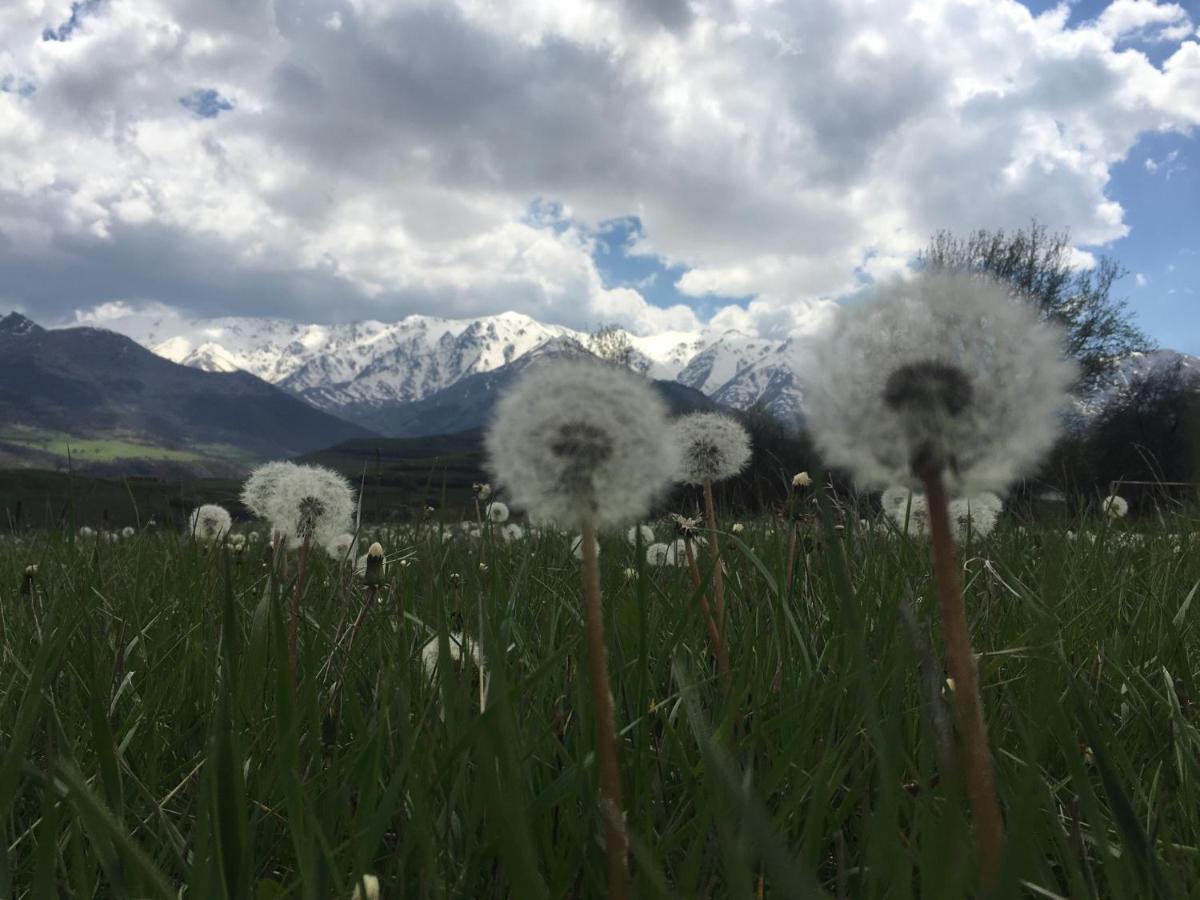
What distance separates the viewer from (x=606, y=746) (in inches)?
48.7

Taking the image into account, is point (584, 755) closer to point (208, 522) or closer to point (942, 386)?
point (942, 386)

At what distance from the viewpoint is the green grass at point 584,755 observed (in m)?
1.33

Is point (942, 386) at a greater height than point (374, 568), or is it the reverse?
point (942, 386)

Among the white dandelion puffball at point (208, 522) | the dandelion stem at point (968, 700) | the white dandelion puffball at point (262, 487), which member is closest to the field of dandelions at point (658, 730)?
the dandelion stem at point (968, 700)

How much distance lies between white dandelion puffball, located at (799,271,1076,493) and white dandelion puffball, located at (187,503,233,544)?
18.9 feet

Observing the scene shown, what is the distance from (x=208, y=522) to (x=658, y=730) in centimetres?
531

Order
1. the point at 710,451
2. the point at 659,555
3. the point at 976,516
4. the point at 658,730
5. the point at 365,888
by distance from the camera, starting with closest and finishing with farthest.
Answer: the point at 365,888 < the point at 658,730 < the point at 710,451 < the point at 659,555 < the point at 976,516

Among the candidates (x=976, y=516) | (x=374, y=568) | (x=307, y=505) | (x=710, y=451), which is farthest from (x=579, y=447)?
(x=976, y=516)

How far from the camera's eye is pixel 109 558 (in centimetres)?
677

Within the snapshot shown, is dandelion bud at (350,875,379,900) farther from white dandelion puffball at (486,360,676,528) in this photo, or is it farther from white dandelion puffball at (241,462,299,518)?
white dandelion puffball at (241,462,299,518)

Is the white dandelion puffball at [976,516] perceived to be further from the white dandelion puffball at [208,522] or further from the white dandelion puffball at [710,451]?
the white dandelion puffball at [208,522]

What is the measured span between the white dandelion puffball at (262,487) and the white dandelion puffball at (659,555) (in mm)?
2419

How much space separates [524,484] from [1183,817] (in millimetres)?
1926

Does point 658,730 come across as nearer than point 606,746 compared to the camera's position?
No
